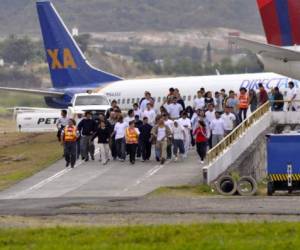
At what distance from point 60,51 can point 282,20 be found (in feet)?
104

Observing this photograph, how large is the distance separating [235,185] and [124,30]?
154m

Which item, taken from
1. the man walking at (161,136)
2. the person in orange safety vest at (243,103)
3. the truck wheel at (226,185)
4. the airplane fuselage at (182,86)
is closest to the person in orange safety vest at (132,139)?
the man walking at (161,136)

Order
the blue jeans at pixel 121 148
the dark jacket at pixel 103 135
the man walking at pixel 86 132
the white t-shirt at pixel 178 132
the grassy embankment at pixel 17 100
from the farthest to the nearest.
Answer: the grassy embankment at pixel 17 100, the man walking at pixel 86 132, the blue jeans at pixel 121 148, the dark jacket at pixel 103 135, the white t-shirt at pixel 178 132

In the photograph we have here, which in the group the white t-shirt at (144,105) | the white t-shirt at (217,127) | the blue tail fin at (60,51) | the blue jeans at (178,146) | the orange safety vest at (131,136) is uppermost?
the blue tail fin at (60,51)

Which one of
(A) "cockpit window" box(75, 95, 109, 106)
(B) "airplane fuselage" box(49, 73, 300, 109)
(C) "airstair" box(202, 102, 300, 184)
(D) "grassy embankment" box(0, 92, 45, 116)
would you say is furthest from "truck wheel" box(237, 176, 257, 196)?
(D) "grassy embankment" box(0, 92, 45, 116)

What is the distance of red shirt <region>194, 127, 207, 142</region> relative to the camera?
39438 mm

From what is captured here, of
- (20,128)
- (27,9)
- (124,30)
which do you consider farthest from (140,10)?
(20,128)

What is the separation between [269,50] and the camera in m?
36.6

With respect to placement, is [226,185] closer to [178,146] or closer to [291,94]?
[178,146]

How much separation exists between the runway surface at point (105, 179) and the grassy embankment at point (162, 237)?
10239 millimetres

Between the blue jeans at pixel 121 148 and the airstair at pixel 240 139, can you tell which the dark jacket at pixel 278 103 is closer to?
the airstair at pixel 240 139

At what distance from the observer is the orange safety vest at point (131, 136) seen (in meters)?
40.8

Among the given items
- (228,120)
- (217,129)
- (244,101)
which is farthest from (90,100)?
(217,129)

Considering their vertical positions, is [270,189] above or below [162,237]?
below
